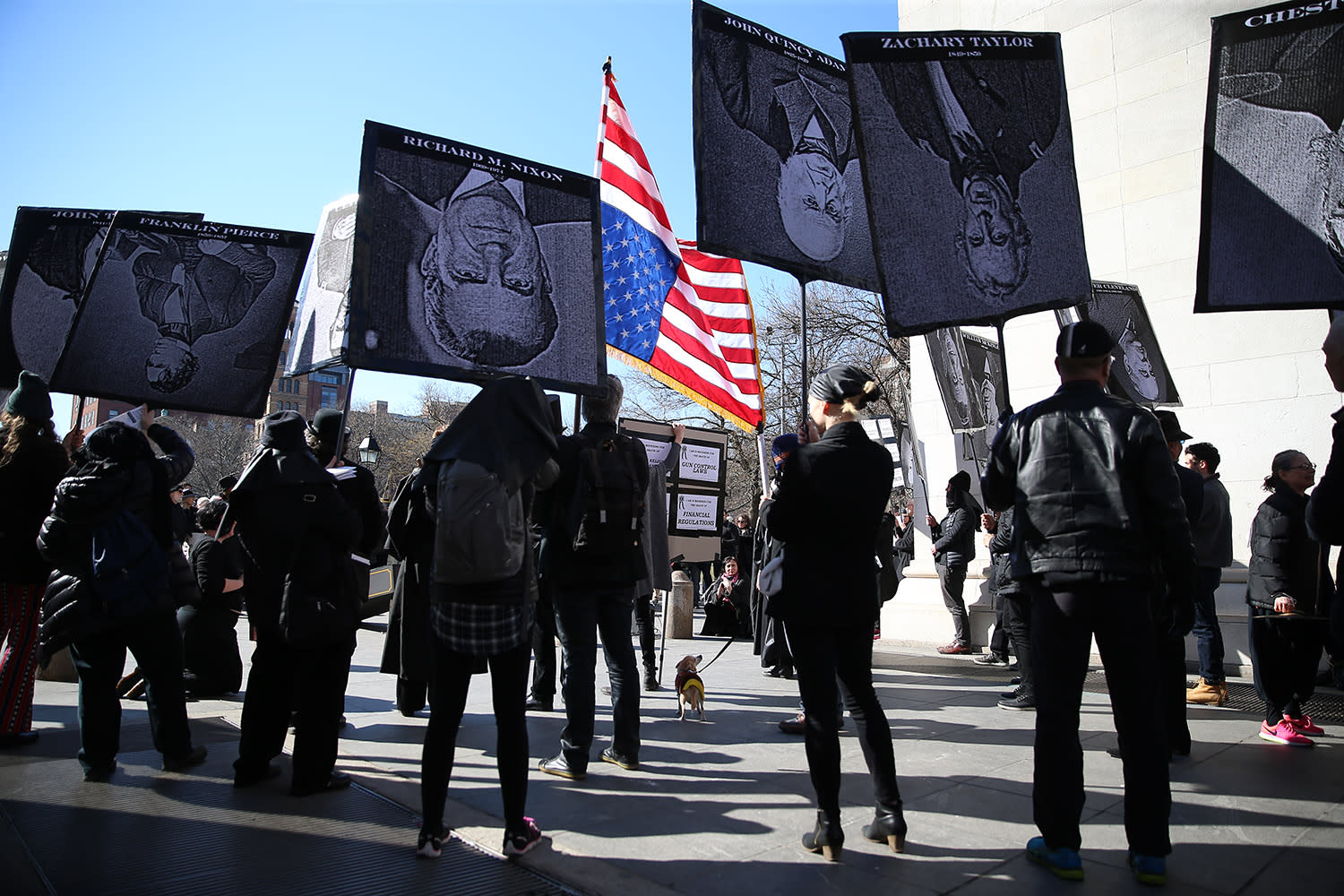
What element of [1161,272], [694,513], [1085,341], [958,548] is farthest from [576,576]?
[1161,272]

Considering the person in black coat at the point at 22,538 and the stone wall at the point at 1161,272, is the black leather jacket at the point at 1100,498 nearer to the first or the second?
the person in black coat at the point at 22,538

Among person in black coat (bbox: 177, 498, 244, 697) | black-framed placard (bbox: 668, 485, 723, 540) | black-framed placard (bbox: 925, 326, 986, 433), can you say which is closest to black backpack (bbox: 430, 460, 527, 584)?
person in black coat (bbox: 177, 498, 244, 697)

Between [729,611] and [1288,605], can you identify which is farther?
[729,611]

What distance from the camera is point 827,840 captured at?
3.26 m

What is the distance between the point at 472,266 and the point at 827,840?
137 inches

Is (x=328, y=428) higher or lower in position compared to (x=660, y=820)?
higher

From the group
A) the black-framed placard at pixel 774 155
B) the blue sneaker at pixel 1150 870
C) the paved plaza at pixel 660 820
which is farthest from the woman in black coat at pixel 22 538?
the blue sneaker at pixel 1150 870

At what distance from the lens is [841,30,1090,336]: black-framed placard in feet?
14.9

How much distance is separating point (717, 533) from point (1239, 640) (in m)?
5.18

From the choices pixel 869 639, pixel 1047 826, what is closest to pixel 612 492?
pixel 869 639

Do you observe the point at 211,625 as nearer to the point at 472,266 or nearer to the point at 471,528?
the point at 472,266

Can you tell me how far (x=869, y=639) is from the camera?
3.49 meters

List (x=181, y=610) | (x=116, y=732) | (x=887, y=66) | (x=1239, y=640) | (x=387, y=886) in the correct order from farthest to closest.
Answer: (x=1239, y=640), (x=181, y=610), (x=887, y=66), (x=116, y=732), (x=387, y=886)

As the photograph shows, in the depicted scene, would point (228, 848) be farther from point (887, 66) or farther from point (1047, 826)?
point (887, 66)
